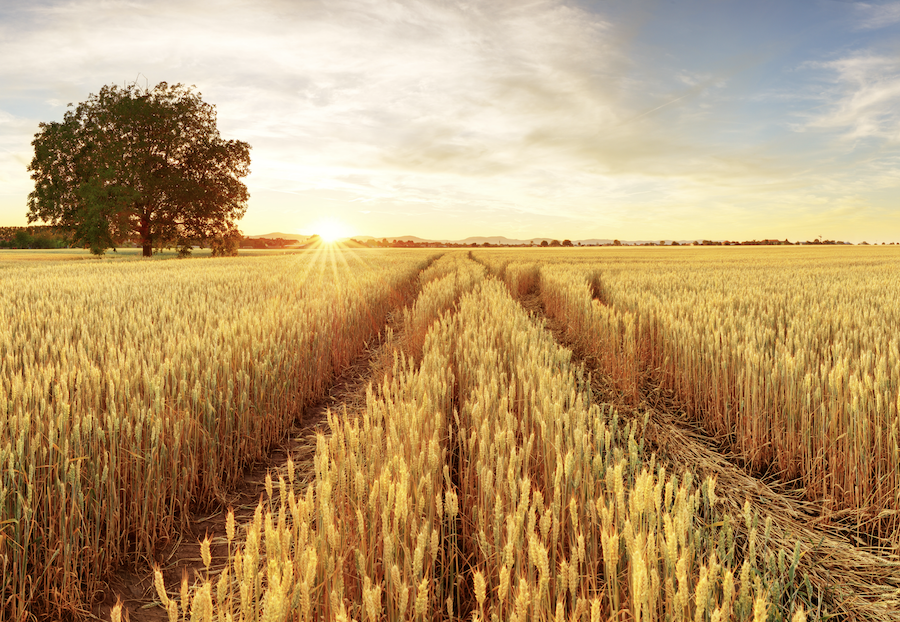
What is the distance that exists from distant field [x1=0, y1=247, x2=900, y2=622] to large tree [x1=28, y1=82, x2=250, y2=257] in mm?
27380

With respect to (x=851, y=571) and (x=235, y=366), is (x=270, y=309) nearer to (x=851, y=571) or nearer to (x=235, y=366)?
(x=235, y=366)

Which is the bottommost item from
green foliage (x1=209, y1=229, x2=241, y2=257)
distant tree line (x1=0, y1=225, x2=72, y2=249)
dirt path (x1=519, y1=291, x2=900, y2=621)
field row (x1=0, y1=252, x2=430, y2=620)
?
dirt path (x1=519, y1=291, x2=900, y2=621)

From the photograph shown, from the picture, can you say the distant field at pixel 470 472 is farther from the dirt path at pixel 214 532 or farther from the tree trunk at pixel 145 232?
the tree trunk at pixel 145 232

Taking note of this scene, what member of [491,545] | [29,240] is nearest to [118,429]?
[491,545]

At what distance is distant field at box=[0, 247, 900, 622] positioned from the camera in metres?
1.40

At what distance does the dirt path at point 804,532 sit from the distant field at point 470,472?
22 millimetres

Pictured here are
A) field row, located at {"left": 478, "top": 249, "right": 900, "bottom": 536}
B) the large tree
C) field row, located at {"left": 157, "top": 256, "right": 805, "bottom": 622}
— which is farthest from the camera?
the large tree

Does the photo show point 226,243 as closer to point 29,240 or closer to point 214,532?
point 214,532

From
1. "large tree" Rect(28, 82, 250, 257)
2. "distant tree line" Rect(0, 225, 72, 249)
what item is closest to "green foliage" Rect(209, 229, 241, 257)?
"large tree" Rect(28, 82, 250, 257)

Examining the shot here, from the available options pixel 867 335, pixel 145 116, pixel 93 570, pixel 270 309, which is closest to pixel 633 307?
pixel 867 335

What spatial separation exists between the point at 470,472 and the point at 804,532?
2.34m

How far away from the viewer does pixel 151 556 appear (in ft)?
8.02

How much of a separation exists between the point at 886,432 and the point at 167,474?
15.5 ft

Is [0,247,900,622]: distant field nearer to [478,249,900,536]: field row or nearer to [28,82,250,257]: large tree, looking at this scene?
[478,249,900,536]: field row
